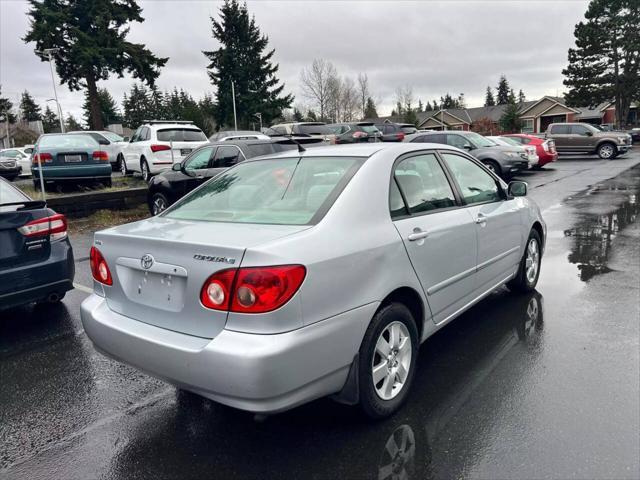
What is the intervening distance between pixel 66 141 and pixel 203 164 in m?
4.68

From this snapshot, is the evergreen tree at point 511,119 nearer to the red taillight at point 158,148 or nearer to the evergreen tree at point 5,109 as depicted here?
the red taillight at point 158,148

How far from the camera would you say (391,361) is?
9.73 ft

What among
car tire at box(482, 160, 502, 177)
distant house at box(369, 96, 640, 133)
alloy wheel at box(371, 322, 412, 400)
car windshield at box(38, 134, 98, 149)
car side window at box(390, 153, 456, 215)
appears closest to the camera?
alloy wheel at box(371, 322, 412, 400)

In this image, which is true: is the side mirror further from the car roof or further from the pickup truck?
the pickup truck

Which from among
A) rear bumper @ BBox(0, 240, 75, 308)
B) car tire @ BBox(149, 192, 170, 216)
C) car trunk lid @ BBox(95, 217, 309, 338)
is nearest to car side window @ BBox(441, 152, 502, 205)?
car trunk lid @ BBox(95, 217, 309, 338)

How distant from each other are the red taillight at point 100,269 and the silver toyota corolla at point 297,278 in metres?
0.02

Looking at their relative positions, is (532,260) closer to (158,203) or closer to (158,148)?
(158,203)

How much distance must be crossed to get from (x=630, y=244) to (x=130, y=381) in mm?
7219

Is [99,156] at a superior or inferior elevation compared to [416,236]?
superior

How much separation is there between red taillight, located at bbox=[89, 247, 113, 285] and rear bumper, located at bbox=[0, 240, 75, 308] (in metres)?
1.69

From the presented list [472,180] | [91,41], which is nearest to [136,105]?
[91,41]

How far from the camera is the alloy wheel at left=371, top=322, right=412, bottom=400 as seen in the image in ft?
9.41

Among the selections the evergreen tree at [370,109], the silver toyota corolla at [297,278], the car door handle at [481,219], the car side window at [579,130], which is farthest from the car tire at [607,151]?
the evergreen tree at [370,109]

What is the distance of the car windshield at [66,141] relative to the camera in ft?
40.5
